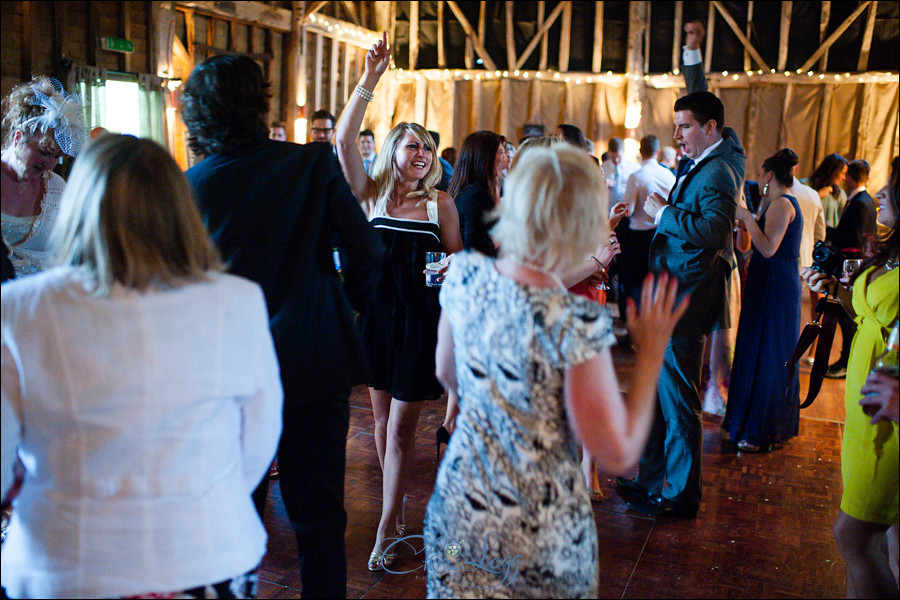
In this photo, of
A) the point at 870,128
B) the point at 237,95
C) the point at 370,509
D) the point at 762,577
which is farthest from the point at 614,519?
the point at 870,128

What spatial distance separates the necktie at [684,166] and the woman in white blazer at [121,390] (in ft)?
8.69

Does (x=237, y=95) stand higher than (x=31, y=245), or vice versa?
(x=237, y=95)

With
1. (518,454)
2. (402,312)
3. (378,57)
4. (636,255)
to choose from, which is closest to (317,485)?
(518,454)

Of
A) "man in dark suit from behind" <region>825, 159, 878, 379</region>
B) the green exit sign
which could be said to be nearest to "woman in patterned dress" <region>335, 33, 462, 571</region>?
"man in dark suit from behind" <region>825, 159, 878, 379</region>

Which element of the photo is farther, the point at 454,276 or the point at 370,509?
the point at 370,509

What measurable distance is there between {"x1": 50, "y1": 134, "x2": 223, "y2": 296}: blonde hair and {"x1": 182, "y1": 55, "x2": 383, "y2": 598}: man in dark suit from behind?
1.68ft

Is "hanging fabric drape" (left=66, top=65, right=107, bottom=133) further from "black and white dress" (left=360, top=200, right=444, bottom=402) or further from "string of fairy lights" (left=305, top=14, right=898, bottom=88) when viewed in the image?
"black and white dress" (left=360, top=200, right=444, bottom=402)

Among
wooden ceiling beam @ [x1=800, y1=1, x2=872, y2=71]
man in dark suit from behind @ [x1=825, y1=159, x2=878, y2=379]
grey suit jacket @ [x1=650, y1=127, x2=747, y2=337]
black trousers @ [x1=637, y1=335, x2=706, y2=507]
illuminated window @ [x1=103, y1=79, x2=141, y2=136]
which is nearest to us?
grey suit jacket @ [x1=650, y1=127, x2=747, y2=337]

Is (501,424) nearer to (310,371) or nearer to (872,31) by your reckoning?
(310,371)

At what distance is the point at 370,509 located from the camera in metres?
3.19

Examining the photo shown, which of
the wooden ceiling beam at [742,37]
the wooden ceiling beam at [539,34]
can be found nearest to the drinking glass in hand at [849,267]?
the wooden ceiling beam at [742,37]

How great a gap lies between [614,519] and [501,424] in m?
1.97

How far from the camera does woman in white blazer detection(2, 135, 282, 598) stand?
118 centimetres

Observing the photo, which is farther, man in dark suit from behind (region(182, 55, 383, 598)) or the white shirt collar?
the white shirt collar
